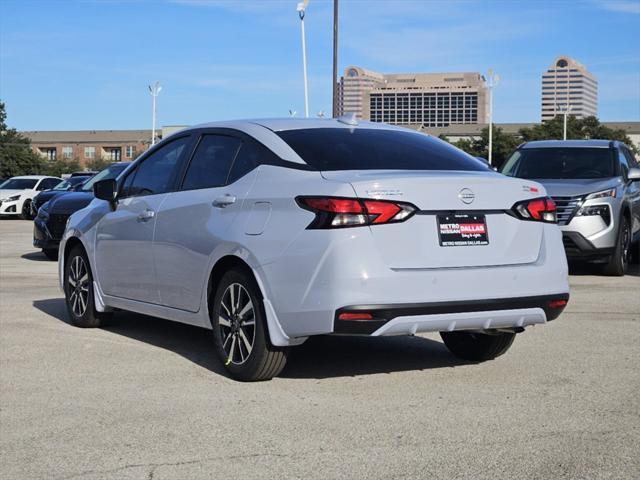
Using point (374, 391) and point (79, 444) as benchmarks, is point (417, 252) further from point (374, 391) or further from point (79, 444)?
point (79, 444)

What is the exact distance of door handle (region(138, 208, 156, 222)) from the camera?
7.21 meters

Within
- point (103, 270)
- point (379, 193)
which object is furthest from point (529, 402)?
point (103, 270)

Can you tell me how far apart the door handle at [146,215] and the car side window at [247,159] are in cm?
99

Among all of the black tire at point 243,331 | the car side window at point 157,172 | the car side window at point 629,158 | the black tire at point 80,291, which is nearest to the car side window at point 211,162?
the car side window at point 157,172

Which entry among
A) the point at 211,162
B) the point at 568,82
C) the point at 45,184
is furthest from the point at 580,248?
the point at 568,82

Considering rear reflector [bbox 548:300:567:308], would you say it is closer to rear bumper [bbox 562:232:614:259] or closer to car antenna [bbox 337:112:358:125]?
car antenna [bbox 337:112:358:125]

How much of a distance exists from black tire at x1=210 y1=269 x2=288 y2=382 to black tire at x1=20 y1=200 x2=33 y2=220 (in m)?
30.0

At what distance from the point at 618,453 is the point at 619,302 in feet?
19.5

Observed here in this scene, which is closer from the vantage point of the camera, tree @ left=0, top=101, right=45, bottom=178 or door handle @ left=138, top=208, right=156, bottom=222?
door handle @ left=138, top=208, right=156, bottom=222

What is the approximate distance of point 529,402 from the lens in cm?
550

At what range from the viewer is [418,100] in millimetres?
194750

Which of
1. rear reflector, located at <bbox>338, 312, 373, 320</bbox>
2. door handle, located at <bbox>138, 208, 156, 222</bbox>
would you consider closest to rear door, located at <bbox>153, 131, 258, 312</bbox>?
door handle, located at <bbox>138, 208, 156, 222</bbox>

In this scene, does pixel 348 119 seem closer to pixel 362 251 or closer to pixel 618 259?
pixel 362 251

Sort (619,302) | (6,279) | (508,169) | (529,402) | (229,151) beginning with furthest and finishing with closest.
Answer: (508,169) → (6,279) → (619,302) → (229,151) → (529,402)
